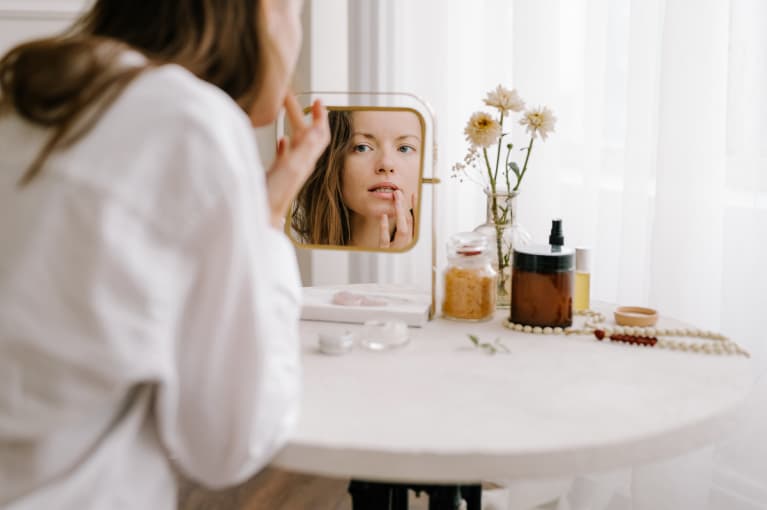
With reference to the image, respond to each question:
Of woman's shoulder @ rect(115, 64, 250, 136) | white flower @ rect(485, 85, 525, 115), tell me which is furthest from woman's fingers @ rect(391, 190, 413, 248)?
woman's shoulder @ rect(115, 64, 250, 136)

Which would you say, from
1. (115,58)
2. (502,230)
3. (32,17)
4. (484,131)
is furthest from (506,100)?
(32,17)

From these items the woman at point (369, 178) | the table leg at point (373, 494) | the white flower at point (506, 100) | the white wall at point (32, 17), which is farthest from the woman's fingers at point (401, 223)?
the white wall at point (32, 17)

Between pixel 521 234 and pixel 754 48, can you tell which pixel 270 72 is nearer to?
pixel 521 234

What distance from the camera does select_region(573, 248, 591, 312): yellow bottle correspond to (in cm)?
144

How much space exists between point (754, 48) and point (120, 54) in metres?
1.33

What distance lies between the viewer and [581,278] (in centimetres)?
145

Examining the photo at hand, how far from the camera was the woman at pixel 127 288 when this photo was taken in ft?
2.15

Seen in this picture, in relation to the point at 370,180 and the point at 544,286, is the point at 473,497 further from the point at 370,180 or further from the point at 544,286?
the point at 370,180

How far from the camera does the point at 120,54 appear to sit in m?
0.78

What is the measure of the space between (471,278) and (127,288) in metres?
0.81

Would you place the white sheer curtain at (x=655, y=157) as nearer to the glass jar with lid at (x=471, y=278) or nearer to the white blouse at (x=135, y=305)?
the glass jar with lid at (x=471, y=278)

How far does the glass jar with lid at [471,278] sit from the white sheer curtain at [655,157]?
0.60 m

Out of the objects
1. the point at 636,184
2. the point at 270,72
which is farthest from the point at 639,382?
the point at 636,184

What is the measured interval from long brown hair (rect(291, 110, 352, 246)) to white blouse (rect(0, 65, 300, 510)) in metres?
0.78
